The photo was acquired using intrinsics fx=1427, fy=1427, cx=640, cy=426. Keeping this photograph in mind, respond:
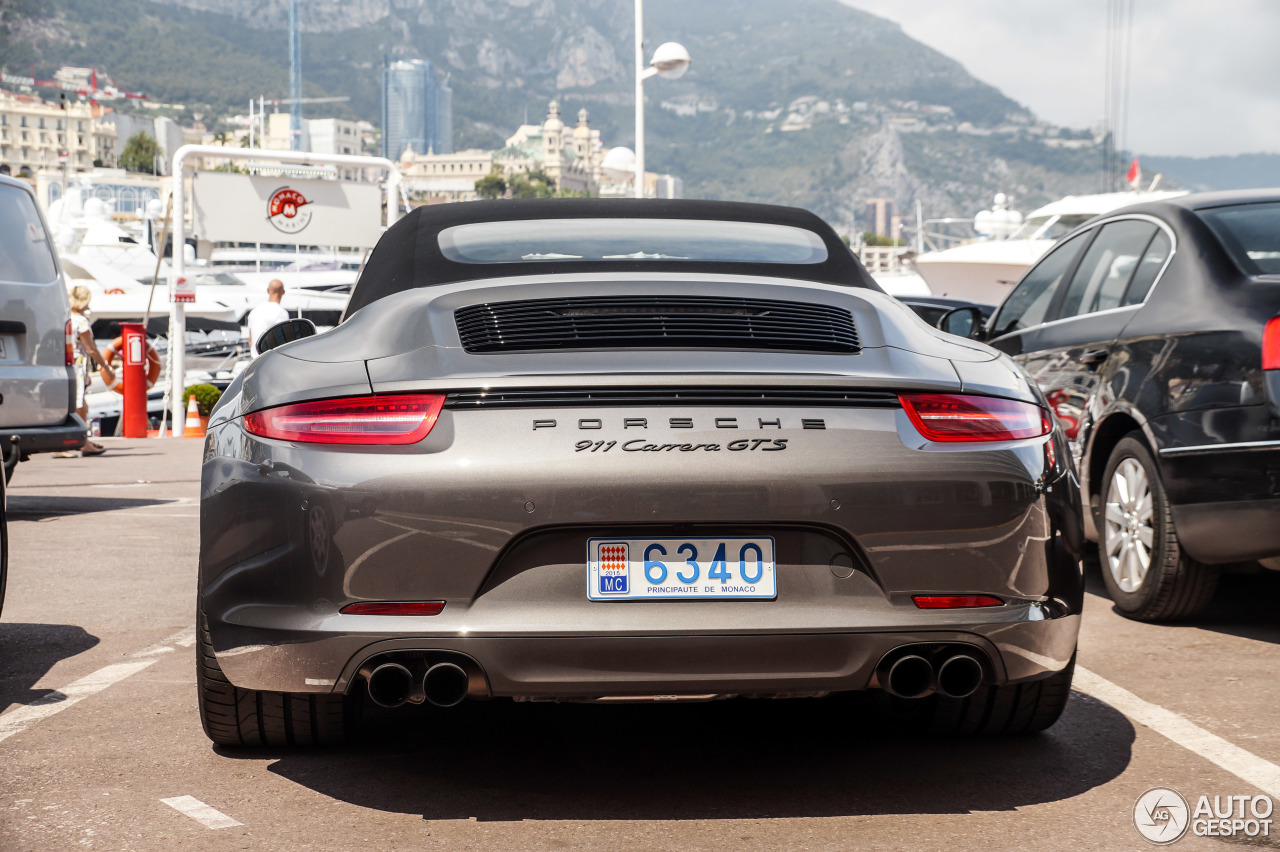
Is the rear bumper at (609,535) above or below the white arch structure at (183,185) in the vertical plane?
below

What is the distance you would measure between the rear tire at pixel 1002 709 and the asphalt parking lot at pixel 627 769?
0.18ft

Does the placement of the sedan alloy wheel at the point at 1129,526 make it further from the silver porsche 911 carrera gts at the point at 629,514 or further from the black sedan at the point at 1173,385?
the silver porsche 911 carrera gts at the point at 629,514

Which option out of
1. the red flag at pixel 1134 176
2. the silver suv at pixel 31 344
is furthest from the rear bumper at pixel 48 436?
the red flag at pixel 1134 176

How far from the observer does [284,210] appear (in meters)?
20.0

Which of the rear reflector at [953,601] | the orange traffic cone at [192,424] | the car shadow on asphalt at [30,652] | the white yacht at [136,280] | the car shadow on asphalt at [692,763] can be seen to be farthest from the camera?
the white yacht at [136,280]

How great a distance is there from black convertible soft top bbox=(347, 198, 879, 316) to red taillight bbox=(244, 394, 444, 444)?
648mm

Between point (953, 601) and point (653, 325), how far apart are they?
0.88 metres

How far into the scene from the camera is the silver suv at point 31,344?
867 centimetres

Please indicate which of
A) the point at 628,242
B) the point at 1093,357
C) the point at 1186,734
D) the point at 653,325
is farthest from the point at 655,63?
the point at 653,325

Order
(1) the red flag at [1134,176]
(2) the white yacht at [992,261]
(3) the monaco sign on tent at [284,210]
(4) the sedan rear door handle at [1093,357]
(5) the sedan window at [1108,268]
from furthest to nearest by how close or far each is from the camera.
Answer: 1. (1) the red flag at [1134,176]
2. (2) the white yacht at [992,261]
3. (3) the monaco sign on tent at [284,210]
4. (5) the sedan window at [1108,268]
5. (4) the sedan rear door handle at [1093,357]

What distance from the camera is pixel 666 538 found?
2.94 m

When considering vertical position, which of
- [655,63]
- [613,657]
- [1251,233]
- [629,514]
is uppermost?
[655,63]

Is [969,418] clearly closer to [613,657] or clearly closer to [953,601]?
[953,601]

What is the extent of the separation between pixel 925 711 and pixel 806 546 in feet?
3.74
